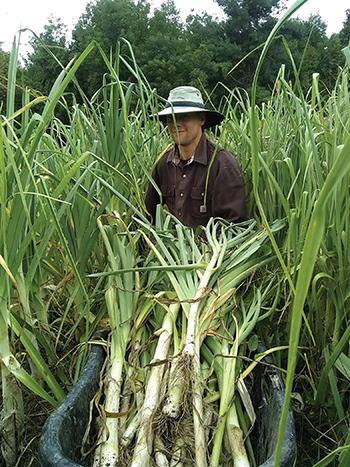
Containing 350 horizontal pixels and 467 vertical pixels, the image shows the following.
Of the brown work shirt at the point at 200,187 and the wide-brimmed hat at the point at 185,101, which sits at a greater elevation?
the wide-brimmed hat at the point at 185,101

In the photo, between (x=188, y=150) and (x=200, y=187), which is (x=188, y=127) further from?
(x=200, y=187)

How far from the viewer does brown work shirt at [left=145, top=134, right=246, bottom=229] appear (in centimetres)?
156

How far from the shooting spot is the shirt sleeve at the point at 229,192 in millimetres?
1523

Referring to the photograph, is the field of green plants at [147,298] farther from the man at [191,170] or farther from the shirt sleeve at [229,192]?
the man at [191,170]

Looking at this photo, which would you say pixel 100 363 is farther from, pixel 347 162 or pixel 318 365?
pixel 347 162

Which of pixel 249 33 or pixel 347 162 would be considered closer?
pixel 347 162

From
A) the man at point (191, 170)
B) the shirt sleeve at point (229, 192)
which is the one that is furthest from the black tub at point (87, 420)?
the man at point (191, 170)

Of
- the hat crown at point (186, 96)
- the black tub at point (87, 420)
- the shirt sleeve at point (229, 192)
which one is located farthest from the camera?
the hat crown at point (186, 96)

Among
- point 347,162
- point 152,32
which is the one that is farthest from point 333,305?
point 152,32

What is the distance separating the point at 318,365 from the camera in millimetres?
907

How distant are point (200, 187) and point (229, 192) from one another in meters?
0.26

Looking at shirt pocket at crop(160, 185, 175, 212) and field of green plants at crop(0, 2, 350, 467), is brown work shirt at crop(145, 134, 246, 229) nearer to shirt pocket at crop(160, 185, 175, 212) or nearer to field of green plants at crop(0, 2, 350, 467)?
shirt pocket at crop(160, 185, 175, 212)

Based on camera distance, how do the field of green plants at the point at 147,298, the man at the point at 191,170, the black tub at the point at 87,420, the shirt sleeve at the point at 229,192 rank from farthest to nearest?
the man at the point at 191,170, the shirt sleeve at the point at 229,192, the field of green plants at the point at 147,298, the black tub at the point at 87,420

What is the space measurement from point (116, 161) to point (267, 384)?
68cm
